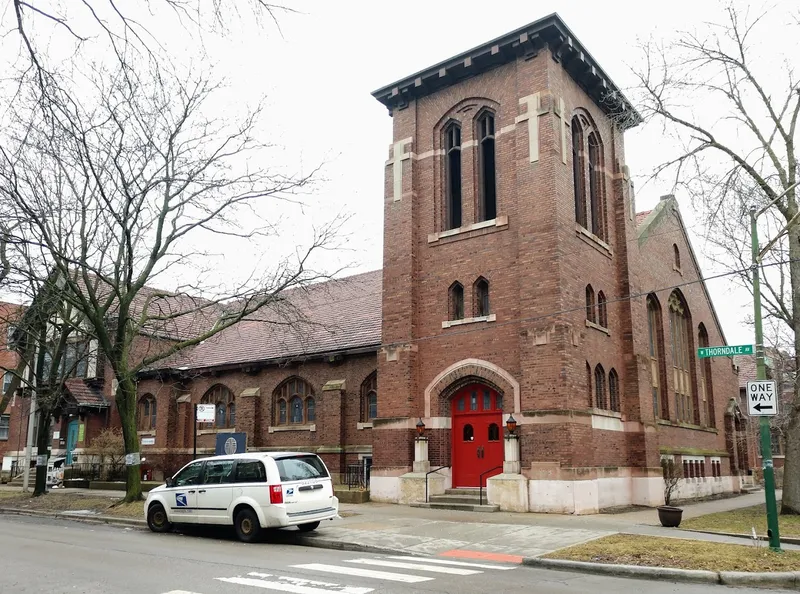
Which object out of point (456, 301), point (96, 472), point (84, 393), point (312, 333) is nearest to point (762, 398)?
point (456, 301)

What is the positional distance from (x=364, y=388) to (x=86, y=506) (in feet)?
32.2

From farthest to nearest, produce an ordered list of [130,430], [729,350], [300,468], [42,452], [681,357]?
1. [681,357]
2. [42,452]
3. [130,430]
4. [300,468]
5. [729,350]

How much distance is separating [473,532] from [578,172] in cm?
1299

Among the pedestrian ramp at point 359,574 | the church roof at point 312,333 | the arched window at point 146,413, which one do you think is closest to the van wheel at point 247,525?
the pedestrian ramp at point 359,574

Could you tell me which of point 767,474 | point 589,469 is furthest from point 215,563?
point 589,469

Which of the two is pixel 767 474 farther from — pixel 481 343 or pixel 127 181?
pixel 127 181

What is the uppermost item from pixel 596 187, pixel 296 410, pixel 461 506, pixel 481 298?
pixel 596 187

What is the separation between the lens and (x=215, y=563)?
36.6 feet

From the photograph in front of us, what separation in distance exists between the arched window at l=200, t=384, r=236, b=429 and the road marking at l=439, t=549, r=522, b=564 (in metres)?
19.9

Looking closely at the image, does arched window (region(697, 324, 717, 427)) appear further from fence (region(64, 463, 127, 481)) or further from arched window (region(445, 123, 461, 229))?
fence (region(64, 463, 127, 481))

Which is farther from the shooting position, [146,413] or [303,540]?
[146,413]

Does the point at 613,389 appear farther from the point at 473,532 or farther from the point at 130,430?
the point at 130,430

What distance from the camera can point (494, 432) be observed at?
69.3 ft

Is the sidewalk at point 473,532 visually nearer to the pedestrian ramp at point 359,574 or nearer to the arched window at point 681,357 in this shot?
the pedestrian ramp at point 359,574
